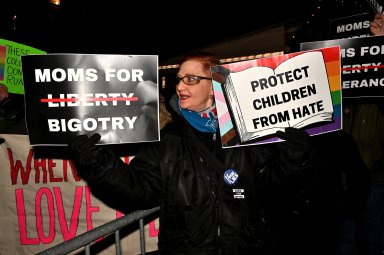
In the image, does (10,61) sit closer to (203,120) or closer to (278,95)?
(203,120)

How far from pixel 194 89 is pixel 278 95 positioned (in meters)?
0.53

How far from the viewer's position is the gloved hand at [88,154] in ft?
6.29

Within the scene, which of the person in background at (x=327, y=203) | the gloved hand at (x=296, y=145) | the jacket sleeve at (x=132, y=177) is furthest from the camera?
the person in background at (x=327, y=203)

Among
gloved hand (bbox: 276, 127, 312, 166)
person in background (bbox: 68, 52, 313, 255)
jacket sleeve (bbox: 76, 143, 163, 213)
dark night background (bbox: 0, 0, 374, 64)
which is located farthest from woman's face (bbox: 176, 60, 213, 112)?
dark night background (bbox: 0, 0, 374, 64)

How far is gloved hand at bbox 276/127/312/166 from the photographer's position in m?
2.09

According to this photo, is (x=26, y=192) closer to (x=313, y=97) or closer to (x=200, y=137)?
(x=200, y=137)

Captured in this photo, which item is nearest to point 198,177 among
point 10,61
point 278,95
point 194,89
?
point 194,89

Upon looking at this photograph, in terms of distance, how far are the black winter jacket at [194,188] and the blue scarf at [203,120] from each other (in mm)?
52

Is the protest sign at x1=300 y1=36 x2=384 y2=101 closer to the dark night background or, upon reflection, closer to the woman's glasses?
the woman's glasses

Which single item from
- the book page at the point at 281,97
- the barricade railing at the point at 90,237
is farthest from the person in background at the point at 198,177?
the barricade railing at the point at 90,237

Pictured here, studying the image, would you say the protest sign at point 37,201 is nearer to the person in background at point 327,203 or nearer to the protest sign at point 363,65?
the person in background at point 327,203

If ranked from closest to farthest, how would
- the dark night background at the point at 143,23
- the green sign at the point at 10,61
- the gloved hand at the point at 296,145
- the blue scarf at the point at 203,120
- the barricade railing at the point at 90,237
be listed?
the barricade railing at the point at 90,237, the gloved hand at the point at 296,145, the blue scarf at the point at 203,120, the green sign at the point at 10,61, the dark night background at the point at 143,23

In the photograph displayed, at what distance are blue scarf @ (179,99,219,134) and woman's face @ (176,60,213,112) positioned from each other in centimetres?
3

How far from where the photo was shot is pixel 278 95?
2.19 meters
